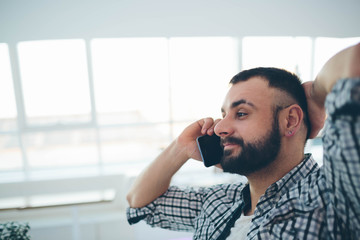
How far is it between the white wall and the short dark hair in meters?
2.42

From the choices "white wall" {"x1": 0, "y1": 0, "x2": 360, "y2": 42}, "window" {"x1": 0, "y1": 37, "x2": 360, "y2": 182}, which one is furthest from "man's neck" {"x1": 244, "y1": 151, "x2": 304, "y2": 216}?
"white wall" {"x1": 0, "y1": 0, "x2": 360, "y2": 42}

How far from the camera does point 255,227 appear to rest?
0.71m

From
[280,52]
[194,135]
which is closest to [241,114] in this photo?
[194,135]

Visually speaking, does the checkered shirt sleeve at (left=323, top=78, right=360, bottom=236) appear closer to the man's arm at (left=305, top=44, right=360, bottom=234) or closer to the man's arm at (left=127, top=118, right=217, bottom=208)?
the man's arm at (left=305, top=44, right=360, bottom=234)

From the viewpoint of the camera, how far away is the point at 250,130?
0.83m

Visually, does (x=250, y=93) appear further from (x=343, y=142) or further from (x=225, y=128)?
(x=343, y=142)

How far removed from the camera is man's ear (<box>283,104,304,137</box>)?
81cm

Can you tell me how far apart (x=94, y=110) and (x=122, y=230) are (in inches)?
64.4

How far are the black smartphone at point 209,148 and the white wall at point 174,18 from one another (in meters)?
2.45

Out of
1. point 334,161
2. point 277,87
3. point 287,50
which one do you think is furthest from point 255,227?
point 287,50

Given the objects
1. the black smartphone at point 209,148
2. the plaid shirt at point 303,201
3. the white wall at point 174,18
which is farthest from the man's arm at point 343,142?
the white wall at point 174,18

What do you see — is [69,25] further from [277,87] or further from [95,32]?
[277,87]

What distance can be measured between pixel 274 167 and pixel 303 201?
0.23 metres

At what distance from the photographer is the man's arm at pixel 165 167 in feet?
3.36
